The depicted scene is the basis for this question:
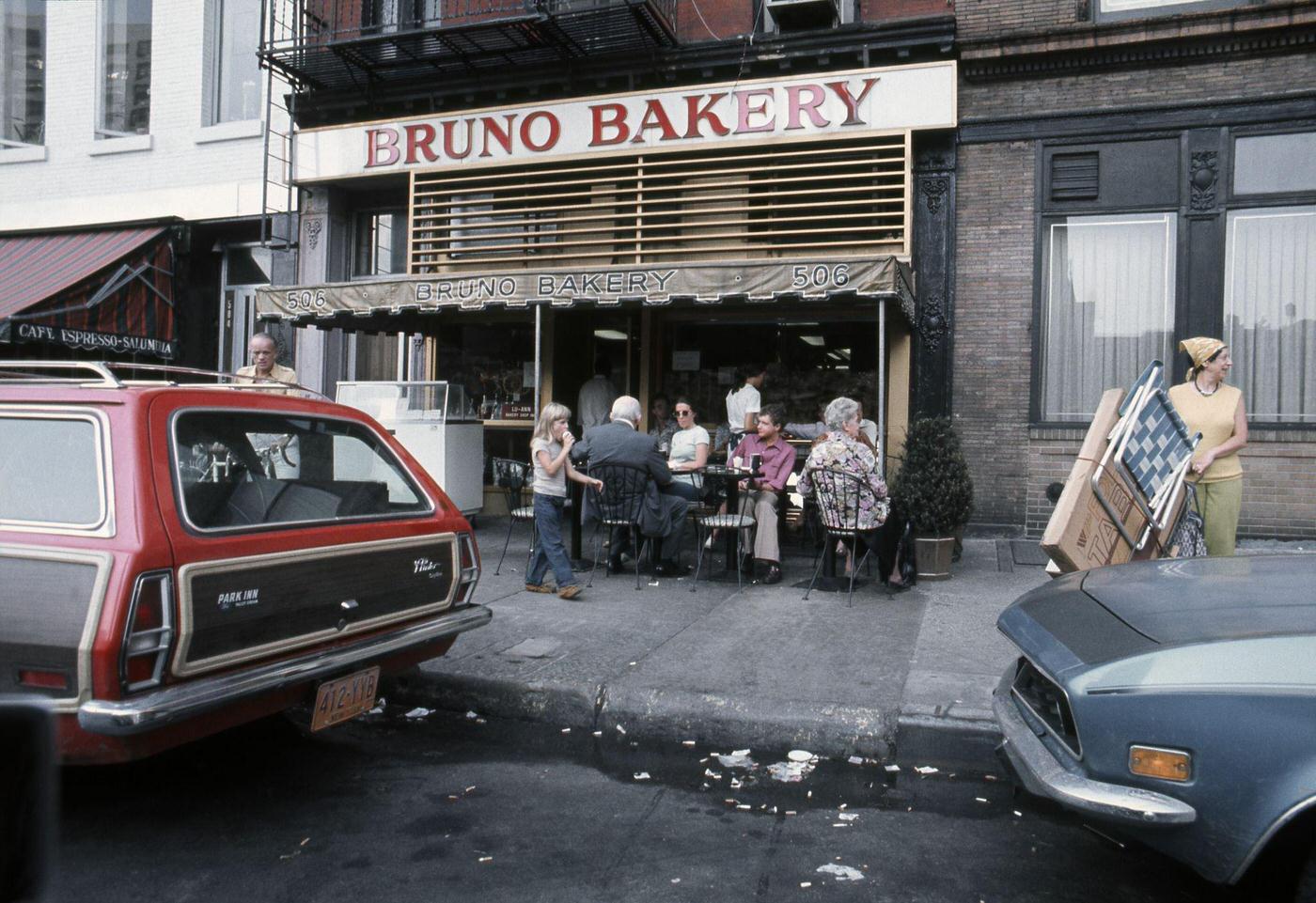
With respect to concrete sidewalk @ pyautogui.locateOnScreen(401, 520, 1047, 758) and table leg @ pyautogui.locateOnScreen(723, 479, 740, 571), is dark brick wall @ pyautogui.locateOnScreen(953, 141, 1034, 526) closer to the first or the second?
concrete sidewalk @ pyautogui.locateOnScreen(401, 520, 1047, 758)

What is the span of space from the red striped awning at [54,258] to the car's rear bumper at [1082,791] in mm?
12721

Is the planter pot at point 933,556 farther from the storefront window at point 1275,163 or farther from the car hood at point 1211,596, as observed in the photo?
the storefront window at point 1275,163

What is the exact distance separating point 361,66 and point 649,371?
5.37m

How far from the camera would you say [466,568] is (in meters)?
5.02

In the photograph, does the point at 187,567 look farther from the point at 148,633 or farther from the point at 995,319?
the point at 995,319

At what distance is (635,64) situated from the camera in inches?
464

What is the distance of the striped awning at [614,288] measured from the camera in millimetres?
8633

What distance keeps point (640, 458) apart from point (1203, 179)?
6549 mm

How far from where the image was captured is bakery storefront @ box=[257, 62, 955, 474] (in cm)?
1023

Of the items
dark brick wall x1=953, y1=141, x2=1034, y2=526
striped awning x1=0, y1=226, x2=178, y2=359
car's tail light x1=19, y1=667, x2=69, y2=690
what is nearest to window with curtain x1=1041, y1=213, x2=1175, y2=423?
dark brick wall x1=953, y1=141, x2=1034, y2=526

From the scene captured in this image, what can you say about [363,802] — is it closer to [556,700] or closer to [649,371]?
[556,700]

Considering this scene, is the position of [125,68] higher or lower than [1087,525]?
higher

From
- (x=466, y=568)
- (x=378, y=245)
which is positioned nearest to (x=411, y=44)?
(x=378, y=245)

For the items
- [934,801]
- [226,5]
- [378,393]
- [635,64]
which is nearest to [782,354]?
[635,64]
